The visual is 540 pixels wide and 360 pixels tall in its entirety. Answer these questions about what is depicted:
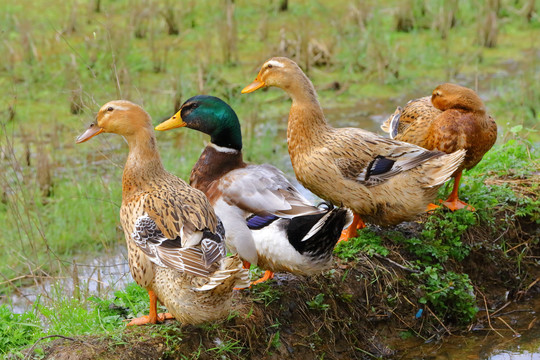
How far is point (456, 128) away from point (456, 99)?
0.78ft

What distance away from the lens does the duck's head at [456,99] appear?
5.55 m

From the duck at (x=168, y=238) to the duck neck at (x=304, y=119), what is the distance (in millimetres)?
1082

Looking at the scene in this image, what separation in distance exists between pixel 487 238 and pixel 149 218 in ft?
8.91

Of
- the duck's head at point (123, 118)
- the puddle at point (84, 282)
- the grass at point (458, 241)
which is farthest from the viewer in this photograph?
the puddle at point (84, 282)

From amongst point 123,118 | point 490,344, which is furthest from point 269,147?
point 123,118

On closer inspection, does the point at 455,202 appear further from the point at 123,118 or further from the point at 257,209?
the point at 123,118

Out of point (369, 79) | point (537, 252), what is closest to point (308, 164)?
point (537, 252)

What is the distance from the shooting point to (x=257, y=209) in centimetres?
468

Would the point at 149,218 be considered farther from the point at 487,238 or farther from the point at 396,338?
the point at 487,238

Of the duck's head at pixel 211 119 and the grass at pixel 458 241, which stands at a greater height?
the duck's head at pixel 211 119

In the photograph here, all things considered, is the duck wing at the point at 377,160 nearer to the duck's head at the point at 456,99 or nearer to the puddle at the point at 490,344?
the duck's head at the point at 456,99

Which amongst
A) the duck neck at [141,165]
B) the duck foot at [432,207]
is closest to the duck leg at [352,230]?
the duck foot at [432,207]

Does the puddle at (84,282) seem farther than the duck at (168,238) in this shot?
Yes

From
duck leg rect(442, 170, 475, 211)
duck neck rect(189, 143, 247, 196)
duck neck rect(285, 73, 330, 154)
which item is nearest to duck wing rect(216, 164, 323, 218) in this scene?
duck neck rect(189, 143, 247, 196)
